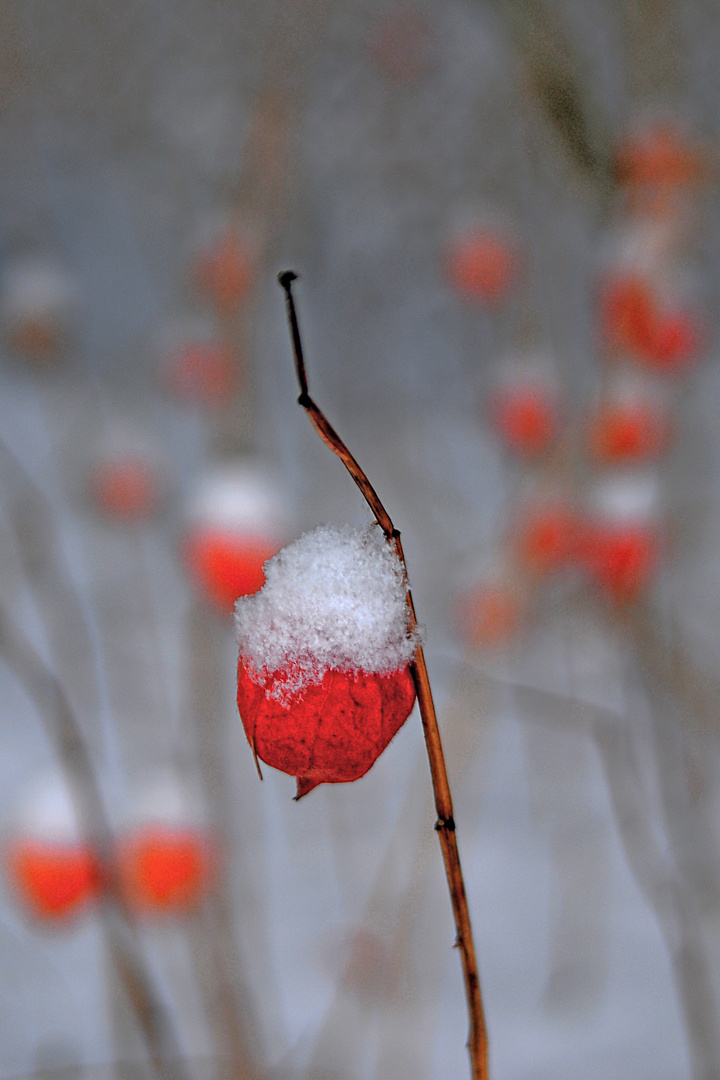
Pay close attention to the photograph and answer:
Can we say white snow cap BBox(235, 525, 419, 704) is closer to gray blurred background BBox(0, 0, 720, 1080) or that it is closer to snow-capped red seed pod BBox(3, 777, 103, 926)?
gray blurred background BBox(0, 0, 720, 1080)

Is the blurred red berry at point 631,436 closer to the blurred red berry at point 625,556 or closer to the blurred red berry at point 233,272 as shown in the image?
the blurred red berry at point 625,556

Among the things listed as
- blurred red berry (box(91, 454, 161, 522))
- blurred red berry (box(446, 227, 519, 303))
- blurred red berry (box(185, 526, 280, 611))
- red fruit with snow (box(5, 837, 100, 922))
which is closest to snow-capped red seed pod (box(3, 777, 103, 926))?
red fruit with snow (box(5, 837, 100, 922))

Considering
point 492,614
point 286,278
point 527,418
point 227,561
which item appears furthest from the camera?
point 527,418

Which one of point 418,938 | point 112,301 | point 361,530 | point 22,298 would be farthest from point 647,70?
point 112,301

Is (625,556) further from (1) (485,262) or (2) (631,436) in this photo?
(1) (485,262)

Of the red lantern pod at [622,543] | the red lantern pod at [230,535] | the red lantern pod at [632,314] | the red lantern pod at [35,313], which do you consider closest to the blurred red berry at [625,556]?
the red lantern pod at [622,543]

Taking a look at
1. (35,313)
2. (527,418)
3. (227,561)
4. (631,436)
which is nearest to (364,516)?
(227,561)
